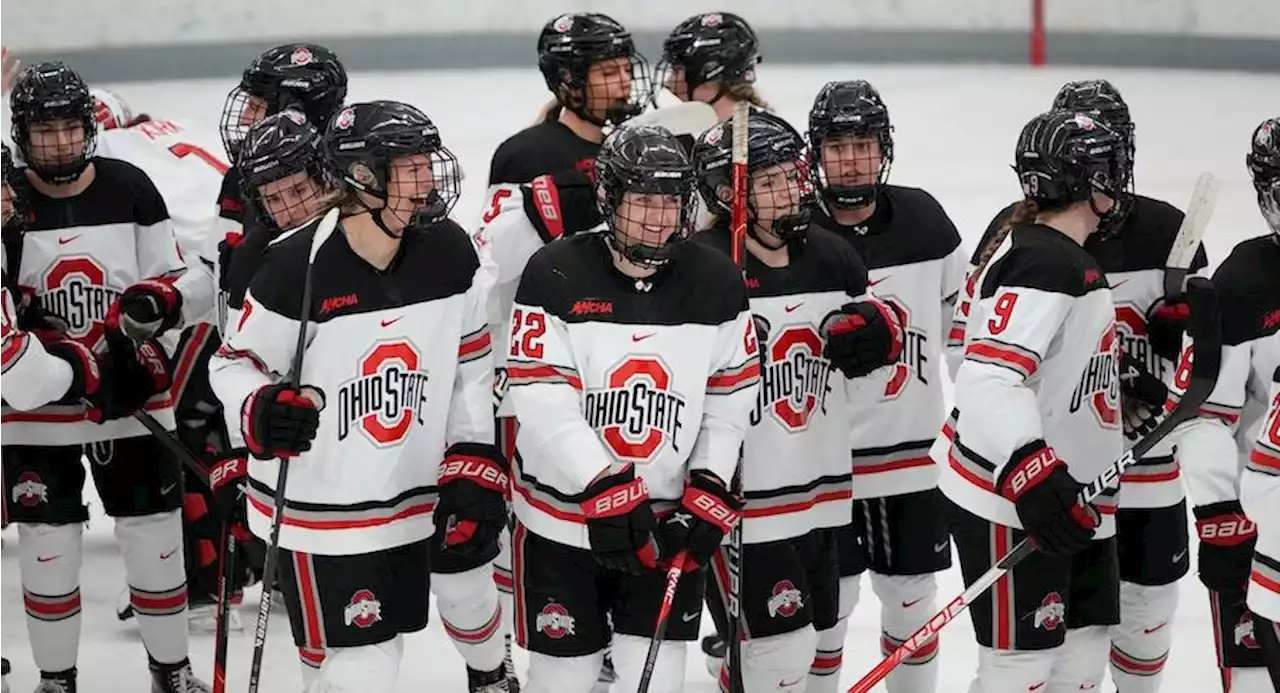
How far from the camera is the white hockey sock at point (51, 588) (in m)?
4.06

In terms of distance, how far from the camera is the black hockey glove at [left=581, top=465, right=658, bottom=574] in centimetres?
315

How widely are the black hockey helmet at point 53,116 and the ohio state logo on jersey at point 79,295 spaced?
6.9 inches

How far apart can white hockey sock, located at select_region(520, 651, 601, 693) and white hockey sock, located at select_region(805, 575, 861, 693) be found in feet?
2.09

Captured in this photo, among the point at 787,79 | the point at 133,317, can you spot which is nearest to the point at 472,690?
the point at 133,317

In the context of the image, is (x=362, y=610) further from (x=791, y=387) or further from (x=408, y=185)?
(x=791, y=387)

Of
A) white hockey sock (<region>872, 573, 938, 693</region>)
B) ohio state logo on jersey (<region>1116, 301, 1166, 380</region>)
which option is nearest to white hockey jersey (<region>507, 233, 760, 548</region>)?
white hockey sock (<region>872, 573, 938, 693</region>)

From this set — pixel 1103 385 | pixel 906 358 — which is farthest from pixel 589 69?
pixel 1103 385

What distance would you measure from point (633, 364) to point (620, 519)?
0.86 ft

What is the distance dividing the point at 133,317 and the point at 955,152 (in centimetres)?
601

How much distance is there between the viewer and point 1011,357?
10.7ft

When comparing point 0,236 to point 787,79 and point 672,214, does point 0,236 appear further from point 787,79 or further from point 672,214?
point 787,79

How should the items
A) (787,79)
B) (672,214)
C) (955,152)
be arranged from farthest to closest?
(787,79)
(955,152)
(672,214)

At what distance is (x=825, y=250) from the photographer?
3586 mm

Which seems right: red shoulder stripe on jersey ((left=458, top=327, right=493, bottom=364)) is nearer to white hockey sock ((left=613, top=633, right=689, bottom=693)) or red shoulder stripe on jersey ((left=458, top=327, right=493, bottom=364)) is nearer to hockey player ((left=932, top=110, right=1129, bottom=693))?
white hockey sock ((left=613, top=633, right=689, bottom=693))
